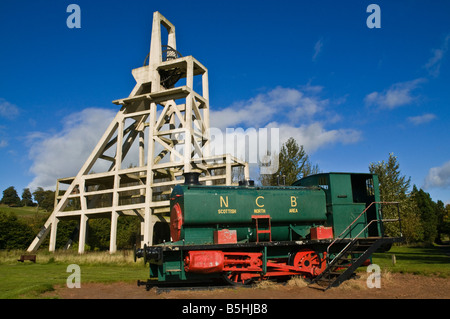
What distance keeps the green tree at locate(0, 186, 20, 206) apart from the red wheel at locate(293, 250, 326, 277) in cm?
11637

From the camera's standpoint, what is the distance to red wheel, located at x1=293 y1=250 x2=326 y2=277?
12734mm

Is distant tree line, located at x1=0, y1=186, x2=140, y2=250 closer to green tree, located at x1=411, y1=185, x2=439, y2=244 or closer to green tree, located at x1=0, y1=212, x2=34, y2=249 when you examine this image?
green tree, located at x1=0, y1=212, x2=34, y2=249

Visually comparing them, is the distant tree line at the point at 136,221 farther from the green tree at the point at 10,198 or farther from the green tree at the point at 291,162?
Answer: the green tree at the point at 10,198

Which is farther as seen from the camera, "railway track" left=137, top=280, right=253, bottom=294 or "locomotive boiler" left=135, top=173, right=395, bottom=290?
"locomotive boiler" left=135, top=173, right=395, bottom=290

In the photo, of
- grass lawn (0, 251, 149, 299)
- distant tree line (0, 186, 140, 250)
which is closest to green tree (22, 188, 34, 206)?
distant tree line (0, 186, 140, 250)

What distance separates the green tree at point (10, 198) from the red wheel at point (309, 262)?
11637cm

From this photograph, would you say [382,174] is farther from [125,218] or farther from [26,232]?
[26,232]

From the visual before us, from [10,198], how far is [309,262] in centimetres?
11796

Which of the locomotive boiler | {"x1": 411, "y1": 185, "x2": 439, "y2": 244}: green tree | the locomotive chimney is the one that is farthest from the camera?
{"x1": 411, "y1": 185, "x2": 439, "y2": 244}: green tree

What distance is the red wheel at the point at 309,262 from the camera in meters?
12.7
